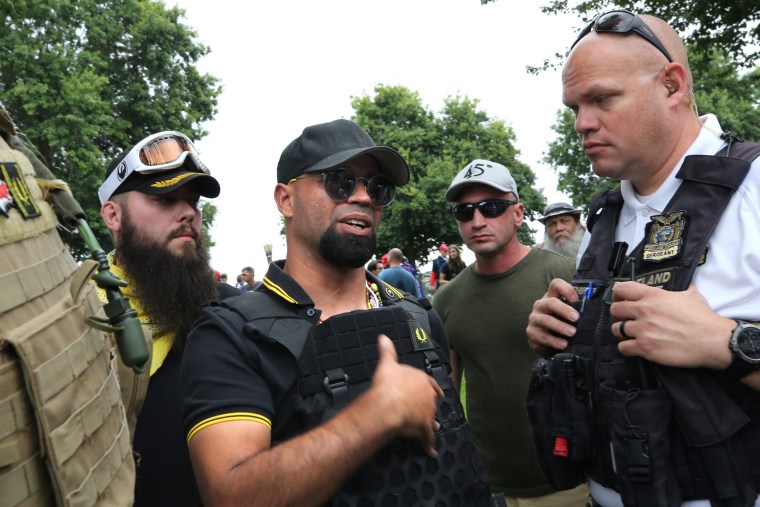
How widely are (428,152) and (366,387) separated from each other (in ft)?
121

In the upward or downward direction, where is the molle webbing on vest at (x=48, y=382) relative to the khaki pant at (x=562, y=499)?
upward

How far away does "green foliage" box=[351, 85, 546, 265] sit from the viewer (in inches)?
1387

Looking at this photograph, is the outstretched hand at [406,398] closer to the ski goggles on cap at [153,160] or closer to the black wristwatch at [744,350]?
the black wristwatch at [744,350]

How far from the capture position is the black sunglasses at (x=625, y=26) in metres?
2.12

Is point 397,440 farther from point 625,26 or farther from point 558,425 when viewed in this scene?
point 625,26

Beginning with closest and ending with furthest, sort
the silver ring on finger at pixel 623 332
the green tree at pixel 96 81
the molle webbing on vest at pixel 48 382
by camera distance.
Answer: the molle webbing on vest at pixel 48 382 < the silver ring on finger at pixel 623 332 < the green tree at pixel 96 81

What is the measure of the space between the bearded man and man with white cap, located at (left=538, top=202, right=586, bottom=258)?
14.5 feet

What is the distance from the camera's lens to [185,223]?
130 inches

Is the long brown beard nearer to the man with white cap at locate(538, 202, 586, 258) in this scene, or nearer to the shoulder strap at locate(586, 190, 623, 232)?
the shoulder strap at locate(586, 190, 623, 232)

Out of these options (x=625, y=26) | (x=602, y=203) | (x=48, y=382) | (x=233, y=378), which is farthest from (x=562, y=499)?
(x=48, y=382)

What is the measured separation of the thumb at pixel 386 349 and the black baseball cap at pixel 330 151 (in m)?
0.69

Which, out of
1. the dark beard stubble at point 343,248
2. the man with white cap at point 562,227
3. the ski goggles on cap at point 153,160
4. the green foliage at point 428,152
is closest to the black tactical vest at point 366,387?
the dark beard stubble at point 343,248

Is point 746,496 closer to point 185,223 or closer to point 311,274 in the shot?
point 311,274

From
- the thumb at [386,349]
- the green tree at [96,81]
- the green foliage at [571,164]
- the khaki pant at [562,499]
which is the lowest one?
the green foliage at [571,164]
